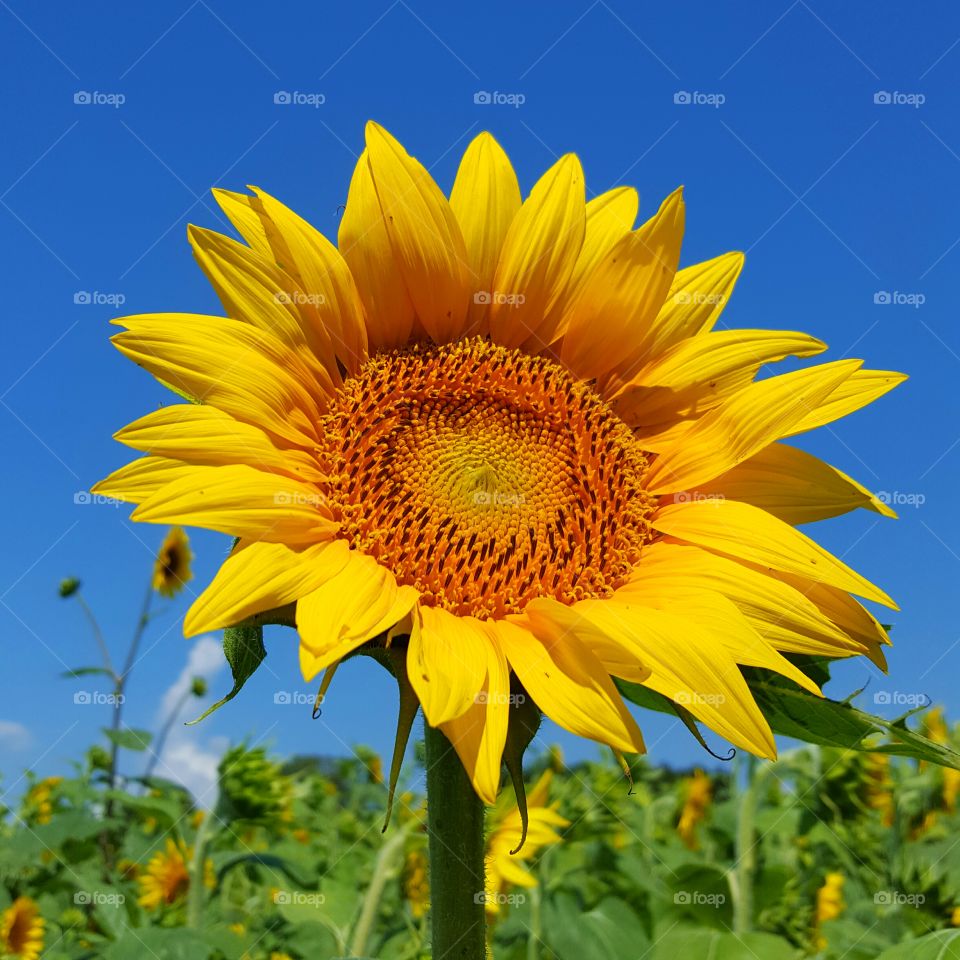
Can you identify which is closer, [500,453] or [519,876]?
[500,453]

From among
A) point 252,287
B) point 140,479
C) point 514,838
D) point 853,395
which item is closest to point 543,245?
point 252,287

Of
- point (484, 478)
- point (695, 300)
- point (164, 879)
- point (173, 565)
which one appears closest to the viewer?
point (484, 478)

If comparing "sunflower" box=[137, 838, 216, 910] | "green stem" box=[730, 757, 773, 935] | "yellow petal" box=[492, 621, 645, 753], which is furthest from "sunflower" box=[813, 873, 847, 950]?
"yellow petal" box=[492, 621, 645, 753]

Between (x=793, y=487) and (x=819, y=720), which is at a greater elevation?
(x=793, y=487)

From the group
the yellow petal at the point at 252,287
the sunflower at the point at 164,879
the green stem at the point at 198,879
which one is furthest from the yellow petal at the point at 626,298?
the sunflower at the point at 164,879

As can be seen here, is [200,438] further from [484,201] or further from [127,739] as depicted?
[127,739]

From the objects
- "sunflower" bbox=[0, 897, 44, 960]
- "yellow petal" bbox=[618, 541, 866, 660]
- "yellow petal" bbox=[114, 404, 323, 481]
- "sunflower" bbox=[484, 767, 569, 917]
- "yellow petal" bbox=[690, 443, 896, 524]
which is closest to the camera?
"yellow petal" bbox=[114, 404, 323, 481]

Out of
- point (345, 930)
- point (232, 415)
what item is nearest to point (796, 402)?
point (232, 415)

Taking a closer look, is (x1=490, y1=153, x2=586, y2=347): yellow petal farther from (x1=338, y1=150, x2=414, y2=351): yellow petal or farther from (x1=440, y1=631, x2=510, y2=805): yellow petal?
(x1=440, y1=631, x2=510, y2=805): yellow petal
